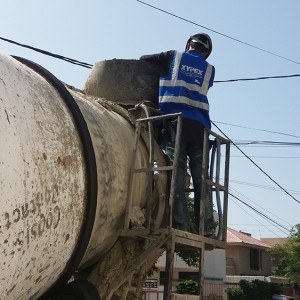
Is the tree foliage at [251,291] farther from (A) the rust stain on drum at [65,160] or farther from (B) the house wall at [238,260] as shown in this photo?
(A) the rust stain on drum at [65,160]

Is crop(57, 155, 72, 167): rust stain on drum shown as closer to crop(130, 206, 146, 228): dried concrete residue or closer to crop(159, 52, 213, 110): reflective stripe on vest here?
crop(130, 206, 146, 228): dried concrete residue

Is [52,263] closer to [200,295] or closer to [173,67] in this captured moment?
[200,295]

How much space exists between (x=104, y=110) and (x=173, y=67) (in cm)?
112

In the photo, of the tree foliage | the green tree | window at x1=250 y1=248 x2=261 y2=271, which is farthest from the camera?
window at x1=250 y1=248 x2=261 y2=271

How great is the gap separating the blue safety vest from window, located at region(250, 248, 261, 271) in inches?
1629

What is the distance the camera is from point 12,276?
2.88 meters

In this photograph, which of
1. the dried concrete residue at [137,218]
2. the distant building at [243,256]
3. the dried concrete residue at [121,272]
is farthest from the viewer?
the distant building at [243,256]

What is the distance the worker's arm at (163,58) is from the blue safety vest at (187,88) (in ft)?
0.31

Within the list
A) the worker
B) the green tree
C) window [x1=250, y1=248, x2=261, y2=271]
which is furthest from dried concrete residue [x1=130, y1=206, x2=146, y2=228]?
window [x1=250, y1=248, x2=261, y2=271]

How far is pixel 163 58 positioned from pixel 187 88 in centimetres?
49

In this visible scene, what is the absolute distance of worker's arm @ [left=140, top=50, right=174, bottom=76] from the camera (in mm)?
5535

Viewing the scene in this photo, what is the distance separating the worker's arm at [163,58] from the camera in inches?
218

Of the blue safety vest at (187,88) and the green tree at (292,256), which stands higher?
the green tree at (292,256)

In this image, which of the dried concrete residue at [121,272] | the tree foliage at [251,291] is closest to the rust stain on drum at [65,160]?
the dried concrete residue at [121,272]
